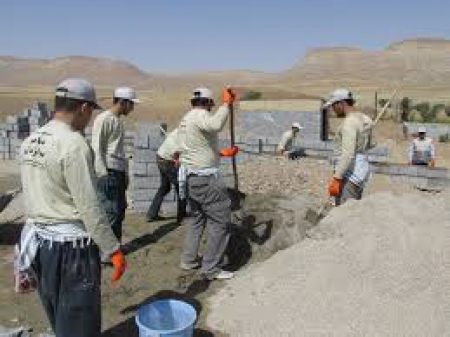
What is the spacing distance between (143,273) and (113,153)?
110 cm

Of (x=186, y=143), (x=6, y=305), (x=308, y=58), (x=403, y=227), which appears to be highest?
(x=308, y=58)

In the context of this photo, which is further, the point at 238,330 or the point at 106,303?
the point at 106,303

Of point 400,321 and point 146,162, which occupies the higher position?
point 146,162

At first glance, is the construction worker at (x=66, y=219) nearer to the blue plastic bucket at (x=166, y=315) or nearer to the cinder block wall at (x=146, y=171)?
the blue plastic bucket at (x=166, y=315)

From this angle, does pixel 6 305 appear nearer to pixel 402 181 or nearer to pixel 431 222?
pixel 431 222

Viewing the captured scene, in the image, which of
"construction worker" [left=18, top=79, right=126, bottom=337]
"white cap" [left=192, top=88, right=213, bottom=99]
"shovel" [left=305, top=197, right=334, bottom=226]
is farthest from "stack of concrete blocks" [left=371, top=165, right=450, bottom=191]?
"construction worker" [left=18, top=79, right=126, bottom=337]

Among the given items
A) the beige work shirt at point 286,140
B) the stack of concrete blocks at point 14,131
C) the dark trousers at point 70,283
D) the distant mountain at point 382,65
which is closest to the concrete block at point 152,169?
the beige work shirt at point 286,140

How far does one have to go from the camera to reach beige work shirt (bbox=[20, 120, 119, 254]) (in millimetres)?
2889

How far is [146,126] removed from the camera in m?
7.57

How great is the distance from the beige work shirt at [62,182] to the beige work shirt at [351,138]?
2.53 m

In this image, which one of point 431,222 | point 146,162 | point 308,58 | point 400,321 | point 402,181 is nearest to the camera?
point 400,321

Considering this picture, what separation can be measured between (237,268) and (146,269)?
2.69ft

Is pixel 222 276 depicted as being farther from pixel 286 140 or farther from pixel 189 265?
pixel 286 140

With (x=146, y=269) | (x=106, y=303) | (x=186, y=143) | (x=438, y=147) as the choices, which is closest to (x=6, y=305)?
(x=106, y=303)
